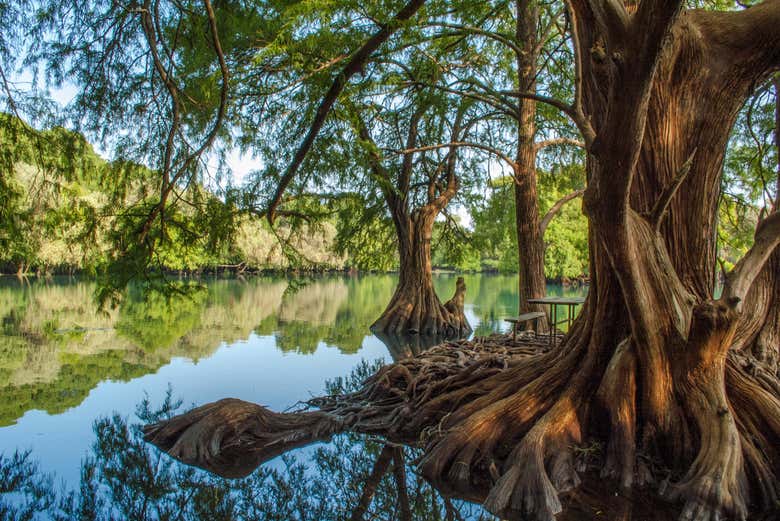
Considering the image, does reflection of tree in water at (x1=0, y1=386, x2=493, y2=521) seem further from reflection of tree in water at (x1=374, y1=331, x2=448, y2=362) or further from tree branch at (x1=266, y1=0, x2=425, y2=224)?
reflection of tree in water at (x1=374, y1=331, x2=448, y2=362)

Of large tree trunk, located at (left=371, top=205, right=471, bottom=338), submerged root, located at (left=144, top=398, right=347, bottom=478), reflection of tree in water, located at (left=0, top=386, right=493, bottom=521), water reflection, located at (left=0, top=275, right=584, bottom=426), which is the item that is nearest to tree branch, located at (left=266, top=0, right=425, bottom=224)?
water reflection, located at (left=0, top=275, right=584, bottom=426)

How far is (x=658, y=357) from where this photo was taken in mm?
3879

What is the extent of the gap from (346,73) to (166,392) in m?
4.64

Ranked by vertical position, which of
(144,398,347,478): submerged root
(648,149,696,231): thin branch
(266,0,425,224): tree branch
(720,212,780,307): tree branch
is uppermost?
(266,0,425,224): tree branch

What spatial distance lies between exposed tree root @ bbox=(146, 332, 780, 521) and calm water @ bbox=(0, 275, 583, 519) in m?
0.26

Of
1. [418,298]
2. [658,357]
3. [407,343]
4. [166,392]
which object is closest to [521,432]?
[658,357]

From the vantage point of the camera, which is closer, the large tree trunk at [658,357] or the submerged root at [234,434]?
the large tree trunk at [658,357]

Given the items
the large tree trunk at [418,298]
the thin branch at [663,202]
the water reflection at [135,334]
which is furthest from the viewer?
the large tree trunk at [418,298]

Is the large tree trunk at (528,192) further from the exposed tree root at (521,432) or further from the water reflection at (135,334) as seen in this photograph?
the exposed tree root at (521,432)

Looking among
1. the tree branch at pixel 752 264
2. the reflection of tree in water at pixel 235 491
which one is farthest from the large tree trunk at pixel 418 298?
the tree branch at pixel 752 264

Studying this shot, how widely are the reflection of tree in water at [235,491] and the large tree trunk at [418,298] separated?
30.5ft

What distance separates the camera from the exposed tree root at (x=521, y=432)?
3.46 m

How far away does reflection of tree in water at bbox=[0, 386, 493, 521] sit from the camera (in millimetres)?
3660

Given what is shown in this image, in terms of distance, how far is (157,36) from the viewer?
18.2 feet
